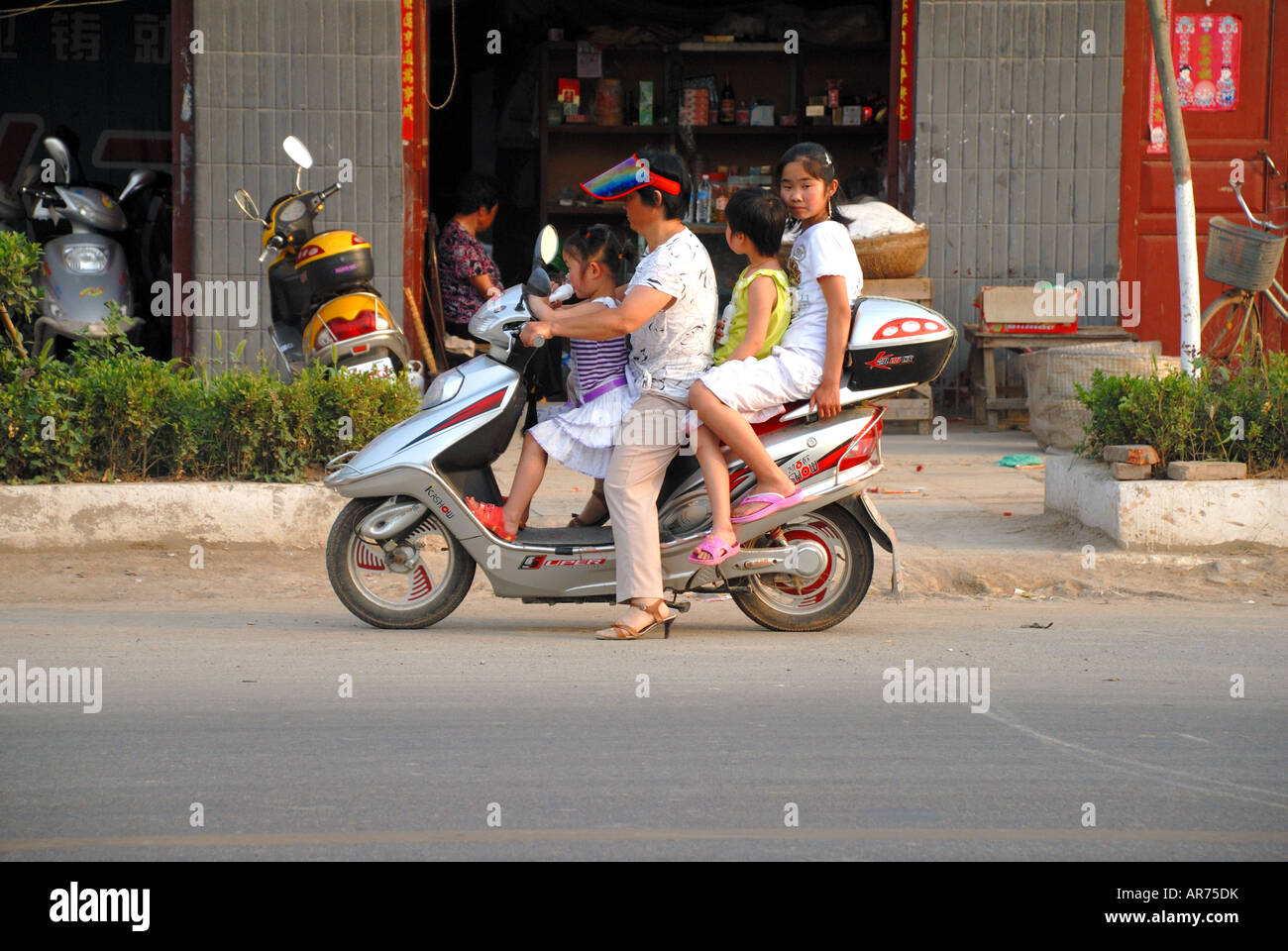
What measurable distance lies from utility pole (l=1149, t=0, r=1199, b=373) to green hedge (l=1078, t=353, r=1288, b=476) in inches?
40.1

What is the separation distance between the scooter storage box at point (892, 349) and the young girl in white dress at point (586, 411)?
2.85 ft

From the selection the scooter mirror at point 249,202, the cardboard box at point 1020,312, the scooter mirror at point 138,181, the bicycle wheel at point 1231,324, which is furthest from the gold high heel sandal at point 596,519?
the scooter mirror at point 138,181

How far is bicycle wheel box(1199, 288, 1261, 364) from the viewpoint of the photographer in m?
10.6

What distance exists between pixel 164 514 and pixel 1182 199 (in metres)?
5.77

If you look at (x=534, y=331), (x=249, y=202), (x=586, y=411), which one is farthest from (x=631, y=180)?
(x=249, y=202)

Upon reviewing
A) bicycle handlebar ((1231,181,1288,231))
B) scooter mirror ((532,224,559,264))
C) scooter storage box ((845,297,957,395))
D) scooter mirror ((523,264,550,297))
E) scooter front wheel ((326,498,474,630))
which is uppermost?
bicycle handlebar ((1231,181,1288,231))

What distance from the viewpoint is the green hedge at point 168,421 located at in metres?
7.32

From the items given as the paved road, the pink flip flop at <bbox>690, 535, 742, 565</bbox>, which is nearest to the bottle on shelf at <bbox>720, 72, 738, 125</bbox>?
the paved road

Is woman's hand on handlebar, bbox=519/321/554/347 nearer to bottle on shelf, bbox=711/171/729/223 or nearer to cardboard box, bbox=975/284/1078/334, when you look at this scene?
cardboard box, bbox=975/284/1078/334

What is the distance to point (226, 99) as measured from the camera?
1074 centimetres

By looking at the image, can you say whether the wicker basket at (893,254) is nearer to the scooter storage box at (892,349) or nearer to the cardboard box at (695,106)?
the cardboard box at (695,106)

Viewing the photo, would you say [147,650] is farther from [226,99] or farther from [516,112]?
[516,112]

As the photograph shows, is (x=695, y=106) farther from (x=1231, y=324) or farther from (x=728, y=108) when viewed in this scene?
(x=1231, y=324)

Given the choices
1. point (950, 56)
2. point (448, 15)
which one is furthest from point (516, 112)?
point (950, 56)
